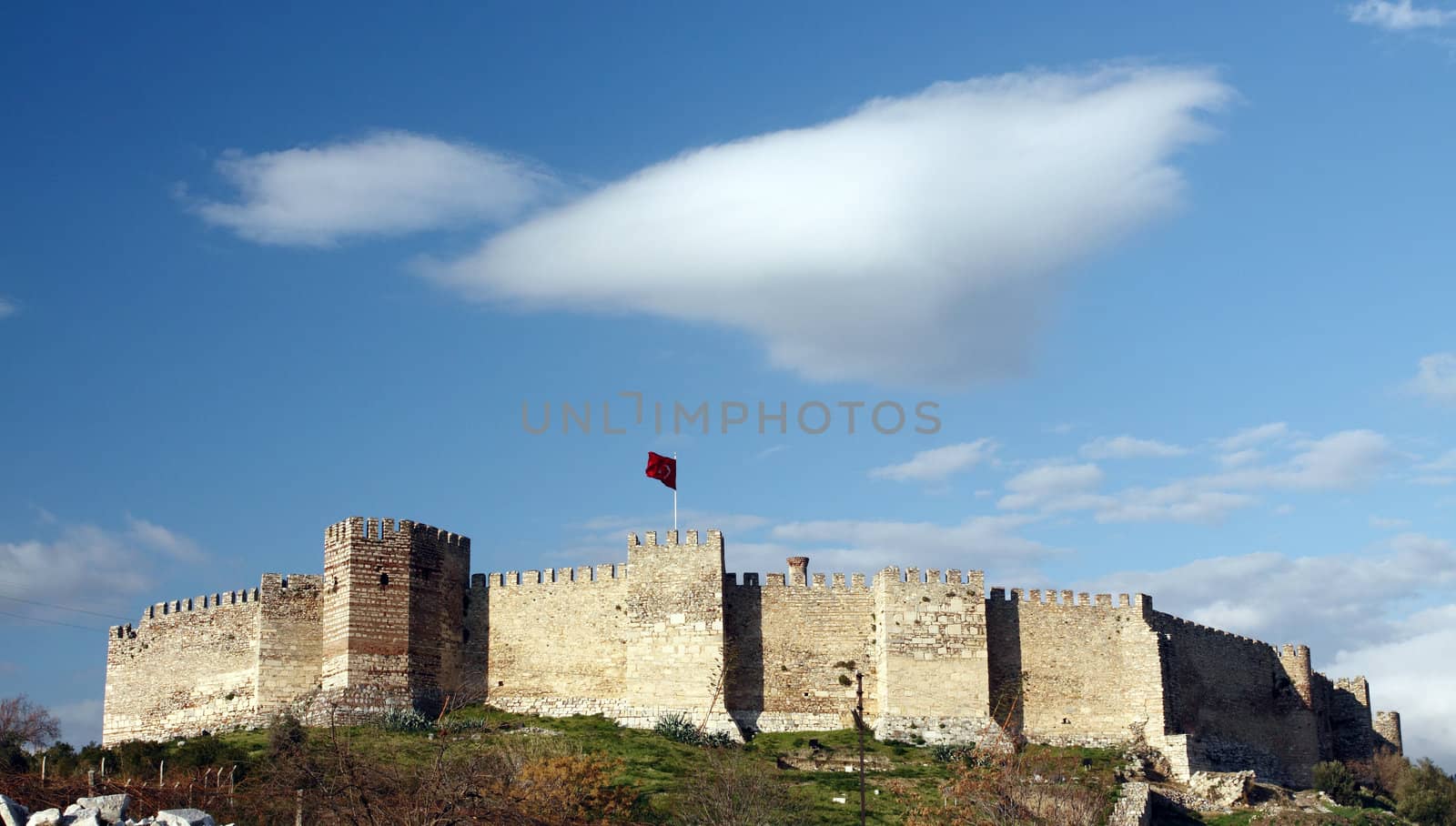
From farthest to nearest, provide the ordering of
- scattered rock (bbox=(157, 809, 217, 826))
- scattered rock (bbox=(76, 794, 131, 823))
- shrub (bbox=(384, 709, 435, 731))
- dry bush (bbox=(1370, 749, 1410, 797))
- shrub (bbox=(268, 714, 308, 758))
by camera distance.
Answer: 1. dry bush (bbox=(1370, 749, 1410, 797))
2. shrub (bbox=(384, 709, 435, 731))
3. shrub (bbox=(268, 714, 308, 758))
4. scattered rock (bbox=(76, 794, 131, 823))
5. scattered rock (bbox=(157, 809, 217, 826))

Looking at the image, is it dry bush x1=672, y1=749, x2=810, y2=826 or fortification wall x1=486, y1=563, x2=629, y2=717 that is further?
fortification wall x1=486, y1=563, x2=629, y2=717

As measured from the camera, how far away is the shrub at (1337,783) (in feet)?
189

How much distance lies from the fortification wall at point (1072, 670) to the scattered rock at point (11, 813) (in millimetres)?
35773

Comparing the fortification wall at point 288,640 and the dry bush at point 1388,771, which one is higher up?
the fortification wall at point 288,640

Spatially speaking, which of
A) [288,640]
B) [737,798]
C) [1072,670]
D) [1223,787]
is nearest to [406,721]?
[288,640]

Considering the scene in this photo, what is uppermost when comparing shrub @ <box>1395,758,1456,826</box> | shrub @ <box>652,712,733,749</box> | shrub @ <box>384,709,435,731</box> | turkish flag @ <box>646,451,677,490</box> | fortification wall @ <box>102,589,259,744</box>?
turkish flag @ <box>646,451,677,490</box>

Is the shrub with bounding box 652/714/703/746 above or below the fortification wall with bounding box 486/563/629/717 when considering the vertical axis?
below

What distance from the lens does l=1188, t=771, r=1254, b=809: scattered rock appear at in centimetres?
5194

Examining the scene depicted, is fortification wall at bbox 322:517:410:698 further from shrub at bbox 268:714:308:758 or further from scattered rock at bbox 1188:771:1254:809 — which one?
scattered rock at bbox 1188:771:1254:809

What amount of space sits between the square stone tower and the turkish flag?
6.73 meters

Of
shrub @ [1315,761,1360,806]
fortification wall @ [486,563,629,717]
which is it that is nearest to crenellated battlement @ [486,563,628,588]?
fortification wall @ [486,563,629,717]

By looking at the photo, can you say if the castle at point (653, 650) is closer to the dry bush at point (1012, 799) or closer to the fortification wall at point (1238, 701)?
the fortification wall at point (1238, 701)

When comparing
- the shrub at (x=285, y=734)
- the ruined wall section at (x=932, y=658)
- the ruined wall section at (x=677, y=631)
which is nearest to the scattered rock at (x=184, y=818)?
the shrub at (x=285, y=734)

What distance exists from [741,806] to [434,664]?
1294cm
